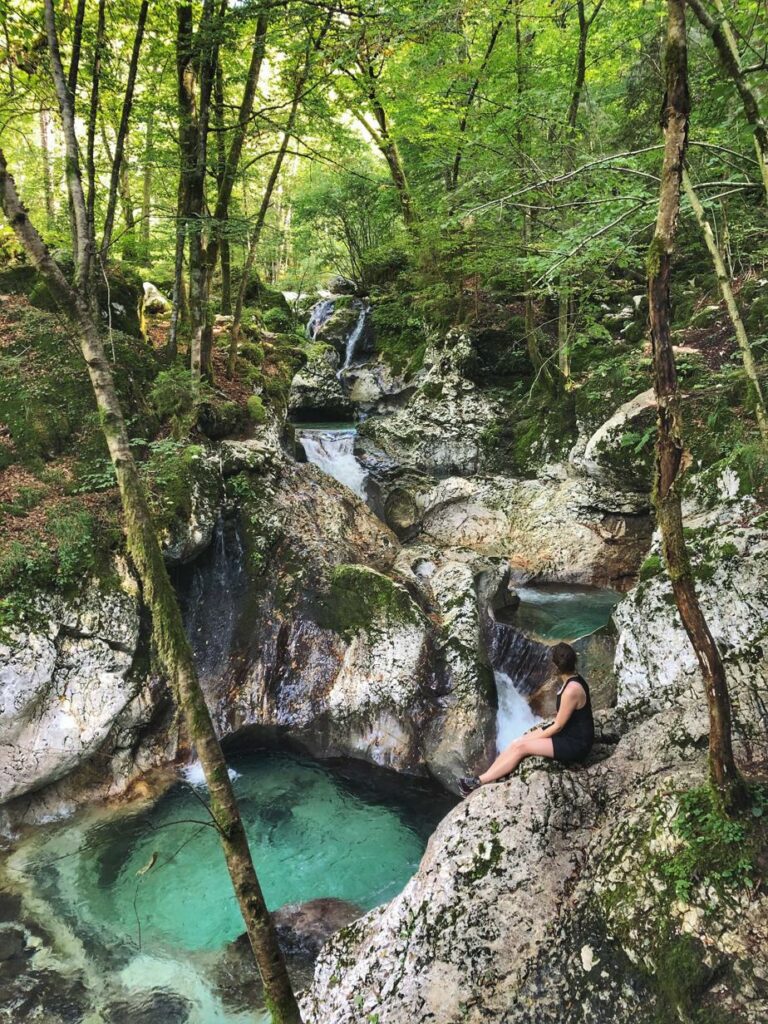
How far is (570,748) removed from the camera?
5.27 meters

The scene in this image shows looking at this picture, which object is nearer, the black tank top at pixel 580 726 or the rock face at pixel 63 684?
the black tank top at pixel 580 726

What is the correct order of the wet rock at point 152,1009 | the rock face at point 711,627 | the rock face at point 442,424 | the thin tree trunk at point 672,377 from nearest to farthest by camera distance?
1. the thin tree trunk at point 672,377
2. the wet rock at point 152,1009
3. the rock face at point 711,627
4. the rock face at point 442,424

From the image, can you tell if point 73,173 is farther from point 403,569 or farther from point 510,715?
point 510,715

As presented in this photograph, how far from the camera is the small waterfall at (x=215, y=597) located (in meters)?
8.55

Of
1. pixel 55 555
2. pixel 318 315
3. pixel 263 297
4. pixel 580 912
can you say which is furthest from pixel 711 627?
pixel 263 297

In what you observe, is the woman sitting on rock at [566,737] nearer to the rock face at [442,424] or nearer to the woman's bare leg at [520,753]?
the woman's bare leg at [520,753]

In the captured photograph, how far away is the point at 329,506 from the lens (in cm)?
1087

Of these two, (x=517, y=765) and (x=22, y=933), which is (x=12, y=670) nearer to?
(x=22, y=933)

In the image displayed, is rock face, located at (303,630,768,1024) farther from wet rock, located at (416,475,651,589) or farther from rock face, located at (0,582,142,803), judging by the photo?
wet rock, located at (416,475,651,589)

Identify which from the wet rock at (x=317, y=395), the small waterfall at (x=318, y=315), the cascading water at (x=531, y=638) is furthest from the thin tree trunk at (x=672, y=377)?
the small waterfall at (x=318, y=315)

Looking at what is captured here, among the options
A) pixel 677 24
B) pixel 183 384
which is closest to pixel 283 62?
pixel 183 384

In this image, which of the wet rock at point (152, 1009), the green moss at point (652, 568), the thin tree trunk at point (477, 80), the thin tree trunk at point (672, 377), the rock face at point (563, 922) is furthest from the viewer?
the thin tree trunk at point (477, 80)

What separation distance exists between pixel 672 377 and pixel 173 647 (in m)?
3.38

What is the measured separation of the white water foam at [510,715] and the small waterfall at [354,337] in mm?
13645
